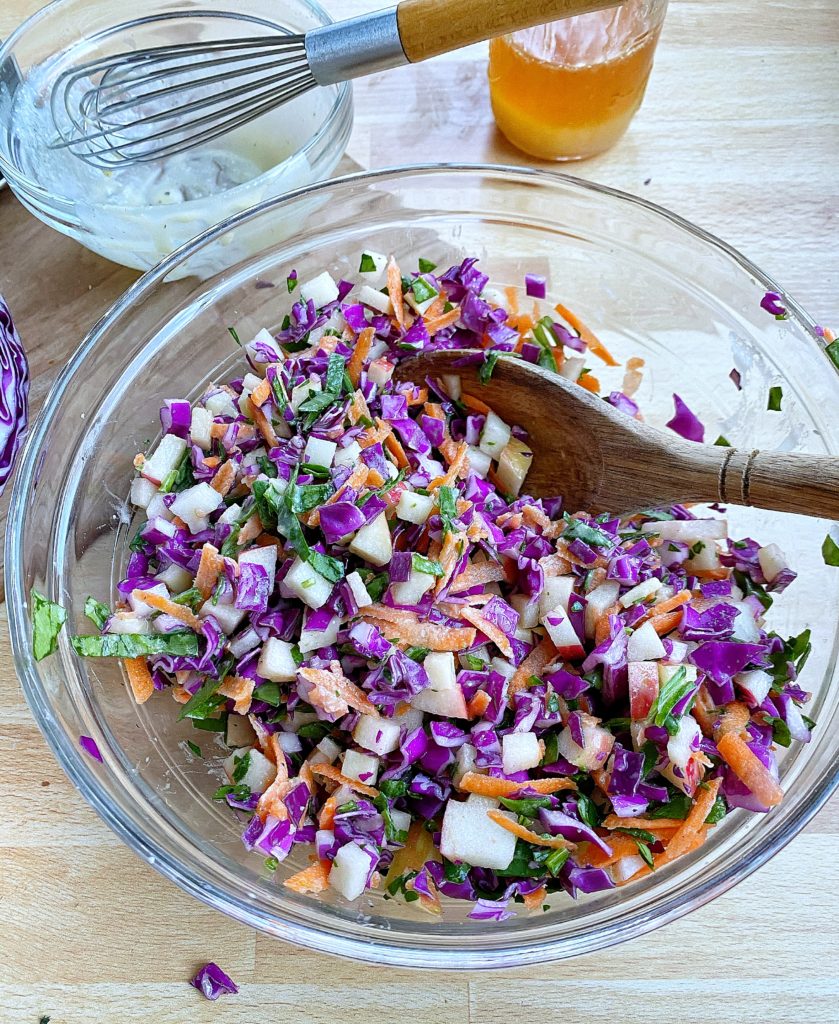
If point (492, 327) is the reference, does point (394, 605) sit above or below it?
below

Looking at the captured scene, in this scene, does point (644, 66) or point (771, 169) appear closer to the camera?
point (644, 66)

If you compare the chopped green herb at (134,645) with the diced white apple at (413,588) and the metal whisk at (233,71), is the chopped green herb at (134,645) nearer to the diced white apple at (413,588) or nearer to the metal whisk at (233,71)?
the diced white apple at (413,588)

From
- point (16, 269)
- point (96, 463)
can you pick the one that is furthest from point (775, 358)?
point (16, 269)

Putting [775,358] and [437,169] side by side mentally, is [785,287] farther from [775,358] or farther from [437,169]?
[437,169]

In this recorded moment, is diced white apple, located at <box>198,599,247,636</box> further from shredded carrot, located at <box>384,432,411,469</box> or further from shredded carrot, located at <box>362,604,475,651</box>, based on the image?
shredded carrot, located at <box>384,432,411,469</box>

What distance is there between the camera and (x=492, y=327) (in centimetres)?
203

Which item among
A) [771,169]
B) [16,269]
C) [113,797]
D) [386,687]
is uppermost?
[771,169]

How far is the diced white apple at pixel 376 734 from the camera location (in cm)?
164

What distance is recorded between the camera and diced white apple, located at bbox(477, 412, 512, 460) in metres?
1.97

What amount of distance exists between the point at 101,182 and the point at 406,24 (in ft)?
2.76

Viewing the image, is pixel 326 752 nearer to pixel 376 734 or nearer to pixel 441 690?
pixel 376 734

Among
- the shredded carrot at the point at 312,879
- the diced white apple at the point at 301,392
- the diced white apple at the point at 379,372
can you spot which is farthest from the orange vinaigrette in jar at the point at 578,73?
the shredded carrot at the point at 312,879

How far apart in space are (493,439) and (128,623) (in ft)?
2.61

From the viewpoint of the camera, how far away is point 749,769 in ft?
5.35
